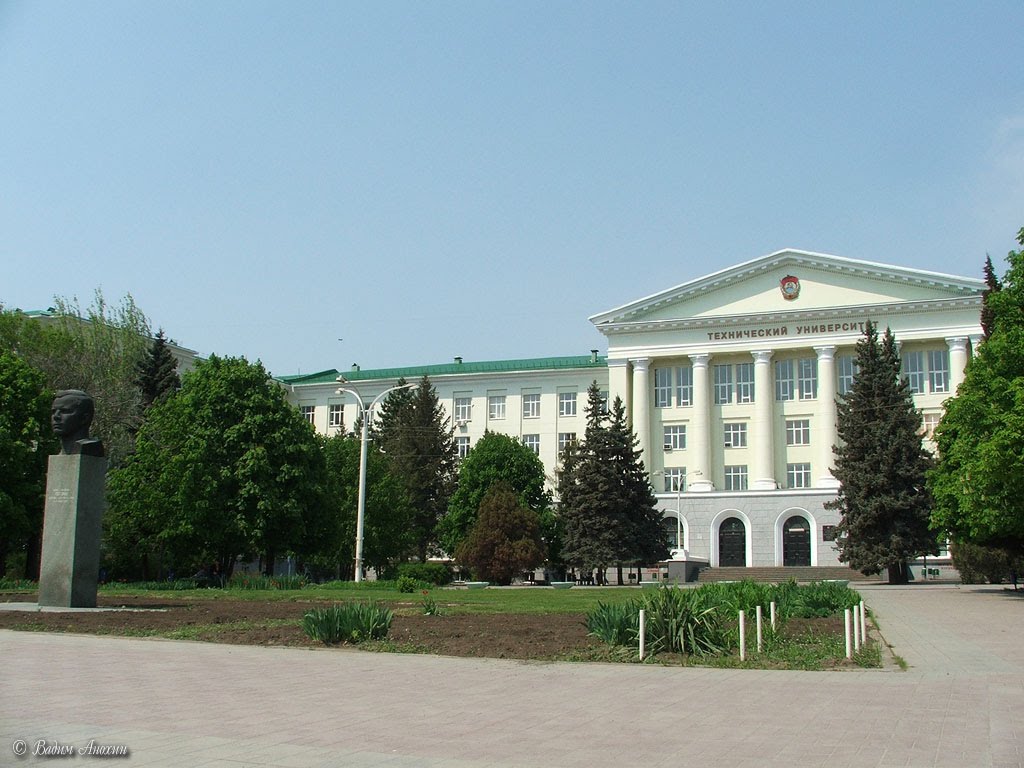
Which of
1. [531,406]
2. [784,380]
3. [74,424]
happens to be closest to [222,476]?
[74,424]

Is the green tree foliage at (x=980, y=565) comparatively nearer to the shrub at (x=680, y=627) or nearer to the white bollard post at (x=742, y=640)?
the shrub at (x=680, y=627)

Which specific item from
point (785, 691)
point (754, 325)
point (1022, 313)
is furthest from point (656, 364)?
point (785, 691)

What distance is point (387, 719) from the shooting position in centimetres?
880

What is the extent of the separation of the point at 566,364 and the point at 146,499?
1829 inches

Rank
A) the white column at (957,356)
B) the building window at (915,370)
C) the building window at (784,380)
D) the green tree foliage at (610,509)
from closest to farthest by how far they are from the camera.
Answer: the green tree foliage at (610,509), the white column at (957,356), the building window at (915,370), the building window at (784,380)

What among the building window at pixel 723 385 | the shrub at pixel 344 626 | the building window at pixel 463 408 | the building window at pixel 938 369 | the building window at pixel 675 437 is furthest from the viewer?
the building window at pixel 463 408

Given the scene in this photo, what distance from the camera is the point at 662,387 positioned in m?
72.4

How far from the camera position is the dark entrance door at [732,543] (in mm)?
66188

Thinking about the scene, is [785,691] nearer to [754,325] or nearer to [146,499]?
[146,499]

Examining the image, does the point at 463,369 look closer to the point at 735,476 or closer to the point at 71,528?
the point at 735,476

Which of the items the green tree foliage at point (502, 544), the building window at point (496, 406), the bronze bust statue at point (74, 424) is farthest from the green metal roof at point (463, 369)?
the bronze bust statue at point (74, 424)

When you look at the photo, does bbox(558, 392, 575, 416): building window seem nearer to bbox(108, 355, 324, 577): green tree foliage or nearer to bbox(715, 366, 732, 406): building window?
bbox(715, 366, 732, 406): building window

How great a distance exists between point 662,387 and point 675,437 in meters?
3.89

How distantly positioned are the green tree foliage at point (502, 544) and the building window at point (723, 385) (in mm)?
24446
